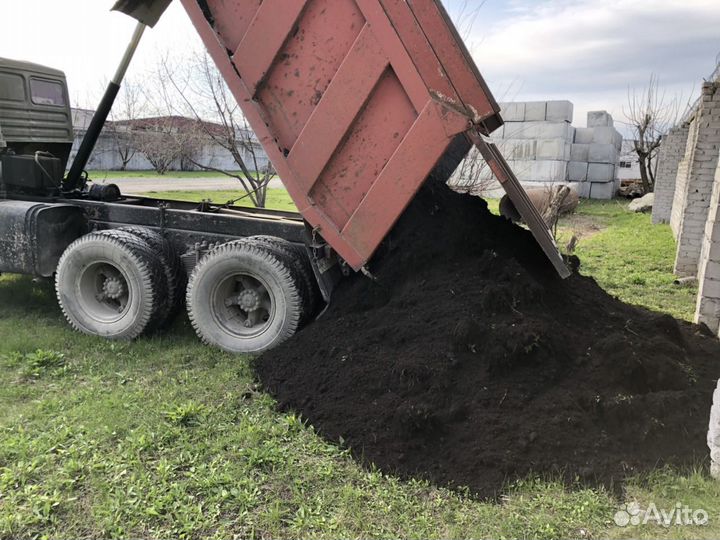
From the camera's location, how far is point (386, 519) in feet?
9.30

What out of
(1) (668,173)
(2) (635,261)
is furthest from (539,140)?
(2) (635,261)

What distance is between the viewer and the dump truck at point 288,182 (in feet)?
13.1

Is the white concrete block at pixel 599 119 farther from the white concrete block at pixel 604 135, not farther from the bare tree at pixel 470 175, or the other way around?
the bare tree at pixel 470 175

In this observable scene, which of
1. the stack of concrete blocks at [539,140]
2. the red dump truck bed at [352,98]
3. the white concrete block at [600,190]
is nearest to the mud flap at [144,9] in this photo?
the red dump truck bed at [352,98]

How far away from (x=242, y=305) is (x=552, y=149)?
17.4m

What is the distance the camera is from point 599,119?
21391 millimetres

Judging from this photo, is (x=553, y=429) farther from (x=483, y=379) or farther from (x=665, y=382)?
(x=665, y=382)

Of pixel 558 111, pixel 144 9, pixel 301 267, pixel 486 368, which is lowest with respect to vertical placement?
pixel 486 368

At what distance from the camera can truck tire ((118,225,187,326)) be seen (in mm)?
5246

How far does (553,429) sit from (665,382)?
93 centimetres

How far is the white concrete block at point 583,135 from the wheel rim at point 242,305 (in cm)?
1954

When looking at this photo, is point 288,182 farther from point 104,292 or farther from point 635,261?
point 635,261

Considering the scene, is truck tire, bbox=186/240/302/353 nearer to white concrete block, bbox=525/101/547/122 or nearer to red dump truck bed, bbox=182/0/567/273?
red dump truck bed, bbox=182/0/567/273

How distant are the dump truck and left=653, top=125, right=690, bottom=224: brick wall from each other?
36.8 ft
